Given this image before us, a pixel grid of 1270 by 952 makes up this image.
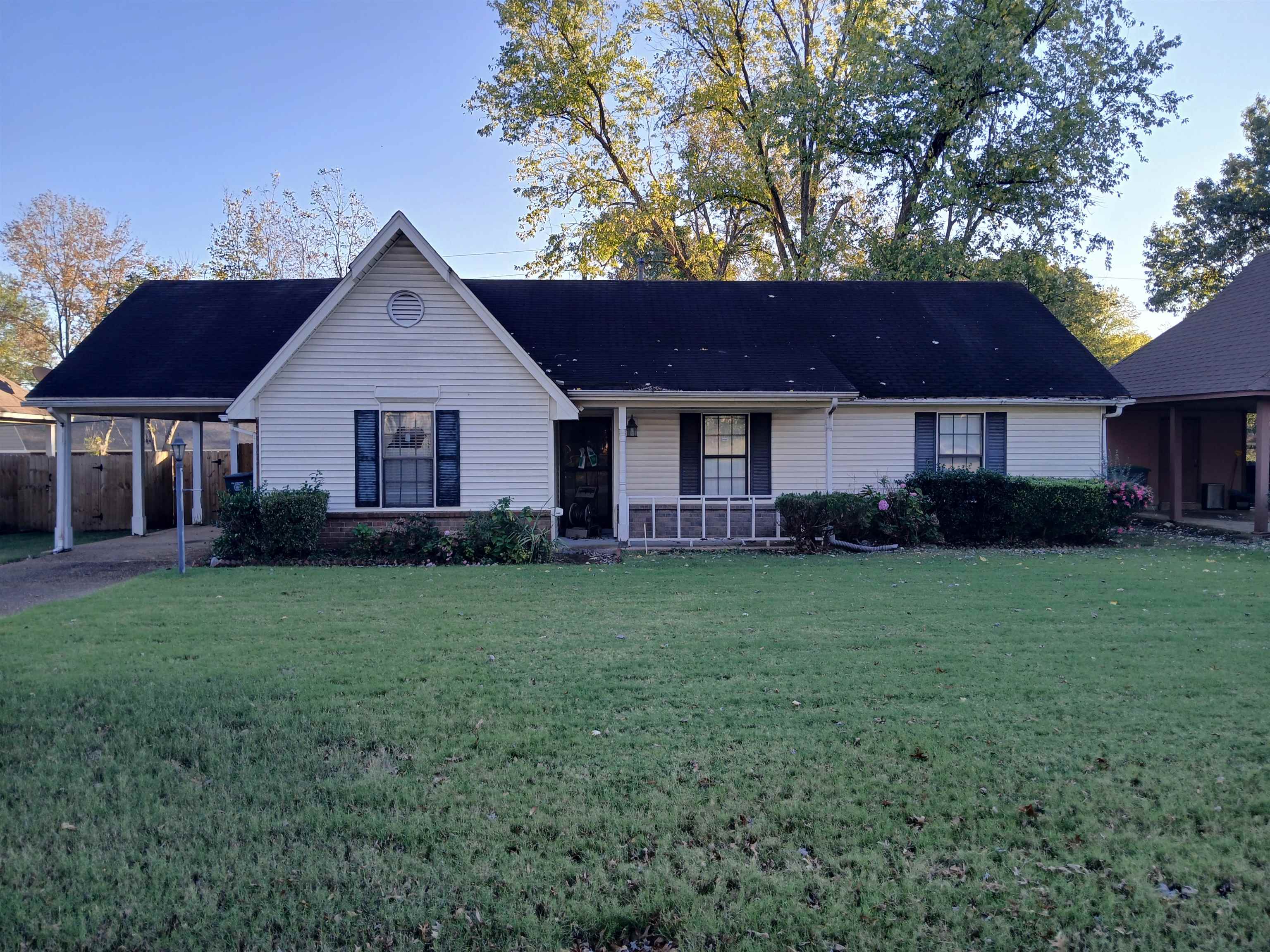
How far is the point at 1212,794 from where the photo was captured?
439 centimetres

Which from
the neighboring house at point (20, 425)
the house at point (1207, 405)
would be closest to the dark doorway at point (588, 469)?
the house at point (1207, 405)

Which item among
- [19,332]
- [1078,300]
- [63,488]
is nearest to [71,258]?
[19,332]

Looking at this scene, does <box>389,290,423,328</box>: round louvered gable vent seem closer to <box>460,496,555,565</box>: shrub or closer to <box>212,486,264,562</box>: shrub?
<box>460,496,555,565</box>: shrub

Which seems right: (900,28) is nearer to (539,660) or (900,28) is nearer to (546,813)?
(539,660)

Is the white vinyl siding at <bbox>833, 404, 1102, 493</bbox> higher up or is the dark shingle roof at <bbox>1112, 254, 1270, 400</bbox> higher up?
the dark shingle roof at <bbox>1112, 254, 1270, 400</bbox>

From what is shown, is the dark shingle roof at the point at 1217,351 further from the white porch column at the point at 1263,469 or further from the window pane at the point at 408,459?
the window pane at the point at 408,459

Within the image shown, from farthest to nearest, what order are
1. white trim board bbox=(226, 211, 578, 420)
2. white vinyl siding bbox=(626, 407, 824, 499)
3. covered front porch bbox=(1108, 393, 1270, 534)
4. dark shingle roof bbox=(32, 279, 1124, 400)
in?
1. covered front porch bbox=(1108, 393, 1270, 534)
2. white vinyl siding bbox=(626, 407, 824, 499)
3. dark shingle roof bbox=(32, 279, 1124, 400)
4. white trim board bbox=(226, 211, 578, 420)

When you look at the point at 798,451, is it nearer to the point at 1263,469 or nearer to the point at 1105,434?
the point at 1105,434

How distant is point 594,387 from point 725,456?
317 cm

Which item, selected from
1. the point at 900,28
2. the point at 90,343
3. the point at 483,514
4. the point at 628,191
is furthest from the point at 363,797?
the point at 628,191

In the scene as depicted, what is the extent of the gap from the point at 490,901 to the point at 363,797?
121 centimetres

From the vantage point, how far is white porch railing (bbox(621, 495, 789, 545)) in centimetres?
1562

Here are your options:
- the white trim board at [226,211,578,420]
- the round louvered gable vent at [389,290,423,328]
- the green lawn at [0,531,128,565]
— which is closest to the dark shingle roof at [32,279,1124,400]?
the white trim board at [226,211,578,420]

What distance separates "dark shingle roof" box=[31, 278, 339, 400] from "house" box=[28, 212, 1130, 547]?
54 millimetres
